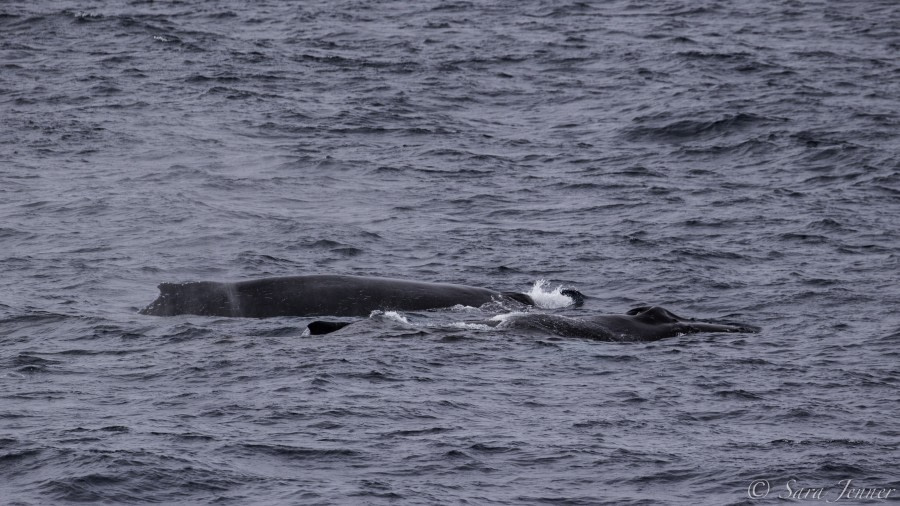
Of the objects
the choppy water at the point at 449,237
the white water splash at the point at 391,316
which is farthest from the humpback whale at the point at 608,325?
the white water splash at the point at 391,316

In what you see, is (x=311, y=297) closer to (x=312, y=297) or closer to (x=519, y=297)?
(x=312, y=297)

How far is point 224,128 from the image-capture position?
31.3 metres

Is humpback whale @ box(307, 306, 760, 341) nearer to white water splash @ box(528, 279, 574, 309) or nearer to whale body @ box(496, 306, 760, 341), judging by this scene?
whale body @ box(496, 306, 760, 341)

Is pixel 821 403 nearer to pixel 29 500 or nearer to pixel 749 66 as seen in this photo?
pixel 29 500

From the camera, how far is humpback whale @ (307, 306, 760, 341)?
16.4 m

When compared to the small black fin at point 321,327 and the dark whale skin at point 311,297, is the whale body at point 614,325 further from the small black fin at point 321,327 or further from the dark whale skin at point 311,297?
the small black fin at point 321,327

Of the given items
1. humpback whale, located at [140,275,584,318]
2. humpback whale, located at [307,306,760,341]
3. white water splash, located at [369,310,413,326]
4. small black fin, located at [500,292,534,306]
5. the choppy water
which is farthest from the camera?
small black fin, located at [500,292,534,306]

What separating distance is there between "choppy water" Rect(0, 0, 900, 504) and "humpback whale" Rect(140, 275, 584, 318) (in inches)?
18.3

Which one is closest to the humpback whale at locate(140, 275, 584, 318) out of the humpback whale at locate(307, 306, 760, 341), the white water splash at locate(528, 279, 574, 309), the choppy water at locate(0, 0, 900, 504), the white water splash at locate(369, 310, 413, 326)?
the white water splash at locate(528, 279, 574, 309)

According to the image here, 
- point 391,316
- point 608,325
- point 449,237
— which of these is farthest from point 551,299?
point 449,237

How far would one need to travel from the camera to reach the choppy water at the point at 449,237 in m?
12.3

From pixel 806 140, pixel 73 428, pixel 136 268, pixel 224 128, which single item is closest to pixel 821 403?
pixel 73 428

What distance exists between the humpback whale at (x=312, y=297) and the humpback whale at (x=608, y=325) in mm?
1506

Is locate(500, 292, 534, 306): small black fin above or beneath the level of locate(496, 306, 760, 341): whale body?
beneath
